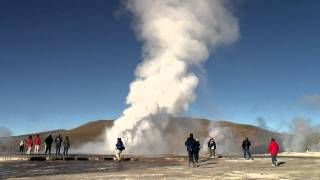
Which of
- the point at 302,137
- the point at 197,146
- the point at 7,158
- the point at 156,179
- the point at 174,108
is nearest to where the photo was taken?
the point at 156,179

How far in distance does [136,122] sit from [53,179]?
62.1 metres

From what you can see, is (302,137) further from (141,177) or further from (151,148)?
(141,177)

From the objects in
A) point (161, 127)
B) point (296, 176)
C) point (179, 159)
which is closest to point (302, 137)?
point (161, 127)

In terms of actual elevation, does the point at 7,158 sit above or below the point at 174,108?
below

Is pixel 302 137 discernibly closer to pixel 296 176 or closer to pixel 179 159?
pixel 179 159

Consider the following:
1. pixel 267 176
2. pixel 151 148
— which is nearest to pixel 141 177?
pixel 267 176

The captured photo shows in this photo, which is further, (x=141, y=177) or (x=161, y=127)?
(x=161, y=127)

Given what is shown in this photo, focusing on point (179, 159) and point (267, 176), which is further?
point (179, 159)

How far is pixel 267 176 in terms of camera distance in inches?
1083

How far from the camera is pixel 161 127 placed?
9338 cm

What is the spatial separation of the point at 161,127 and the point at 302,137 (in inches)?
1669

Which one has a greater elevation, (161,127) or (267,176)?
(161,127)

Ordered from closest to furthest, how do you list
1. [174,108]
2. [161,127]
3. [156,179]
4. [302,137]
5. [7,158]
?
[156,179] < [7,158] < [174,108] < [161,127] < [302,137]

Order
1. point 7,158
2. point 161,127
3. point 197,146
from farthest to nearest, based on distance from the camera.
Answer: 1. point 161,127
2. point 7,158
3. point 197,146
